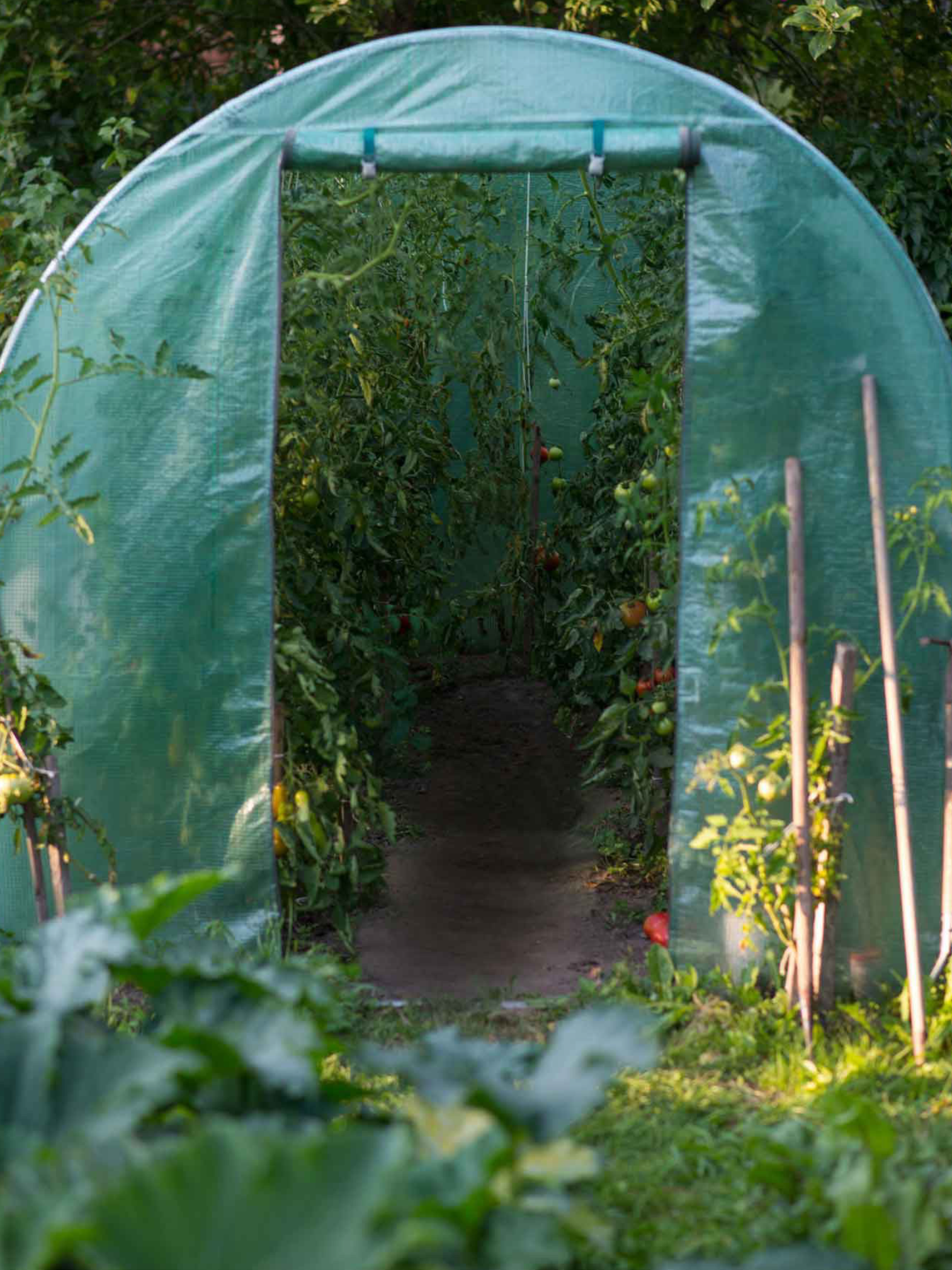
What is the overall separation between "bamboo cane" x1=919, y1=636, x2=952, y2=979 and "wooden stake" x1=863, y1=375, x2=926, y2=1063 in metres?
0.13

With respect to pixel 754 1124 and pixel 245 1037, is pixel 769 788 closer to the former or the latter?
pixel 754 1124

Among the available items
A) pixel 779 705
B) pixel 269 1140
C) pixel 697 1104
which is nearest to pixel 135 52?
pixel 779 705

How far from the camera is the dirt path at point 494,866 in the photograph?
13.7 ft

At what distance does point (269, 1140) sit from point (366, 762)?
2549 mm

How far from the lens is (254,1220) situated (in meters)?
1.79

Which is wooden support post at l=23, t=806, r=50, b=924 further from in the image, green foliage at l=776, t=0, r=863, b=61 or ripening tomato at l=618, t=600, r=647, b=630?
green foliage at l=776, t=0, r=863, b=61

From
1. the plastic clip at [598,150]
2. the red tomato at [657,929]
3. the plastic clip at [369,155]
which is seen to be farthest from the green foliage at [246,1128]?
the plastic clip at [598,150]

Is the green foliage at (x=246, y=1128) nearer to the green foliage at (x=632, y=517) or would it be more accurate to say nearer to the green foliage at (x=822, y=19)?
the green foliage at (x=632, y=517)

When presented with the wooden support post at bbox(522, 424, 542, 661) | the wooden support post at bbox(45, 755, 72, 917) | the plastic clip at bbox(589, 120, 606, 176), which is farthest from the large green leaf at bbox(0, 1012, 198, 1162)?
the wooden support post at bbox(522, 424, 542, 661)

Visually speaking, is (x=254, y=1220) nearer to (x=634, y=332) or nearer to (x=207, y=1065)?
(x=207, y=1065)

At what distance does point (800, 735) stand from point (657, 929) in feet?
2.97

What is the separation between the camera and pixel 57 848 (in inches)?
142

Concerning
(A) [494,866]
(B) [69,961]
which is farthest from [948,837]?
(B) [69,961]

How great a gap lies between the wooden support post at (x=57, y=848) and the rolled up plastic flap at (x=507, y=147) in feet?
5.61
